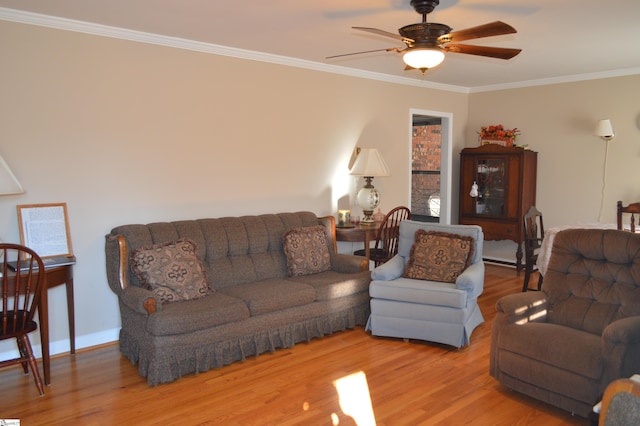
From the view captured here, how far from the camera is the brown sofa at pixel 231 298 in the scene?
3.23 meters

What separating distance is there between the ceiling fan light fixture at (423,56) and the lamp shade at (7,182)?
2.67 meters

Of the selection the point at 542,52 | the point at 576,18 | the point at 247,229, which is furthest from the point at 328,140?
the point at 576,18

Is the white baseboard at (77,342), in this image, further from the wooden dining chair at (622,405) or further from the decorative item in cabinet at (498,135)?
the decorative item in cabinet at (498,135)

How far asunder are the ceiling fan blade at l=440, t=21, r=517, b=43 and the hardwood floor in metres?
2.17

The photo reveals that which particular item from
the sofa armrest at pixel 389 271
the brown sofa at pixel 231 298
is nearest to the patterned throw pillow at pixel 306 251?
the brown sofa at pixel 231 298

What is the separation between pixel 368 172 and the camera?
5.15 m

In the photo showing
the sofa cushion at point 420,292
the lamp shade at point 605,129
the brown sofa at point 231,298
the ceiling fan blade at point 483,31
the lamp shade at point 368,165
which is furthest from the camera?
the lamp shade at point 605,129

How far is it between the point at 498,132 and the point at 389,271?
Result: 328cm

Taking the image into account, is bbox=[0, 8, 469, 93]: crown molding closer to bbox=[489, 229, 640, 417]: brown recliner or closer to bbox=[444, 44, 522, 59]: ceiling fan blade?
bbox=[444, 44, 522, 59]: ceiling fan blade

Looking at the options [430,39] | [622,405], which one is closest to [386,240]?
[430,39]

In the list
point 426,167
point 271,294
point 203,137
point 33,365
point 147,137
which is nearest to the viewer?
point 33,365

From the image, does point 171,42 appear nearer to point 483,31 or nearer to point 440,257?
point 483,31

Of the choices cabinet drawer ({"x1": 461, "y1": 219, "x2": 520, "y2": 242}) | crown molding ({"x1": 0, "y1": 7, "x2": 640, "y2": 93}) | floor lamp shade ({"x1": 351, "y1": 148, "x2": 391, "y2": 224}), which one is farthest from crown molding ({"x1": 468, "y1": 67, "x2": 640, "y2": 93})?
floor lamp shade ({"x1": 351, "y1": 148, "x2": 391, "y2": 224})

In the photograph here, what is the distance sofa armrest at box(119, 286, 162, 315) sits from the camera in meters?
3.17
